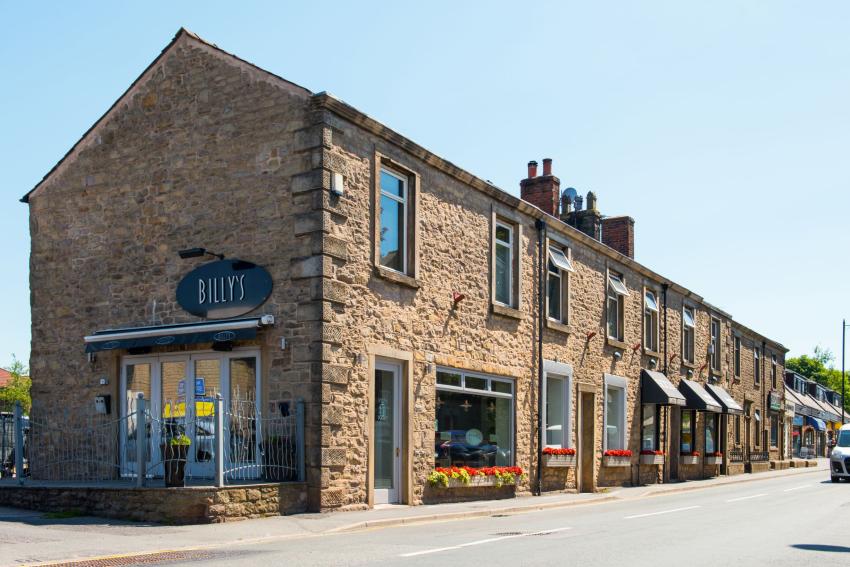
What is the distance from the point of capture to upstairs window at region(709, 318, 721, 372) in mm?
38181

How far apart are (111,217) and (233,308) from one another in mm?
3650

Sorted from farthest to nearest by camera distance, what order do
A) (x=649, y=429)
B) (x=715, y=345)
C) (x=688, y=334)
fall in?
(x=715, y=345), (x=688, y=334), (x=649, y=429)

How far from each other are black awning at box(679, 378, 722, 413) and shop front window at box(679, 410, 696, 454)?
26.7 inches

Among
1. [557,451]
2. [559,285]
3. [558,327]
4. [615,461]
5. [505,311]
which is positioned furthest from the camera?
[615,461]

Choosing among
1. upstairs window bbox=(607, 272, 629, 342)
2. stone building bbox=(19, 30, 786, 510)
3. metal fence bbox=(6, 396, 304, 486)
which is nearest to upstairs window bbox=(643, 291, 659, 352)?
upstairs window bbox=(607, 272, 629, 342)

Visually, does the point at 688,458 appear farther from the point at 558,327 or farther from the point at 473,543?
the point at 473,543

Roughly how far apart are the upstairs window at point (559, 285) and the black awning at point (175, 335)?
9.91m

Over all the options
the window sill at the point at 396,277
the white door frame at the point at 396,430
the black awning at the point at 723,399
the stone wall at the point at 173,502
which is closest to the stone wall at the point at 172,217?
the stone wall at the point at 173,502

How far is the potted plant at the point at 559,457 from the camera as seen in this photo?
22484 millimetres

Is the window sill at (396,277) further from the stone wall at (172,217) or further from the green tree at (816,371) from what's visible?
the green tree at (816,371)

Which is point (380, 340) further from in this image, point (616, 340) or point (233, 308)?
point (616, 340)

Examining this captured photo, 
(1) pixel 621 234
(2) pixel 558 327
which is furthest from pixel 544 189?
(2) pixel 558 327

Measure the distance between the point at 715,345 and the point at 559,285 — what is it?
1688 cm

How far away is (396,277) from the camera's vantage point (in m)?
17.2
